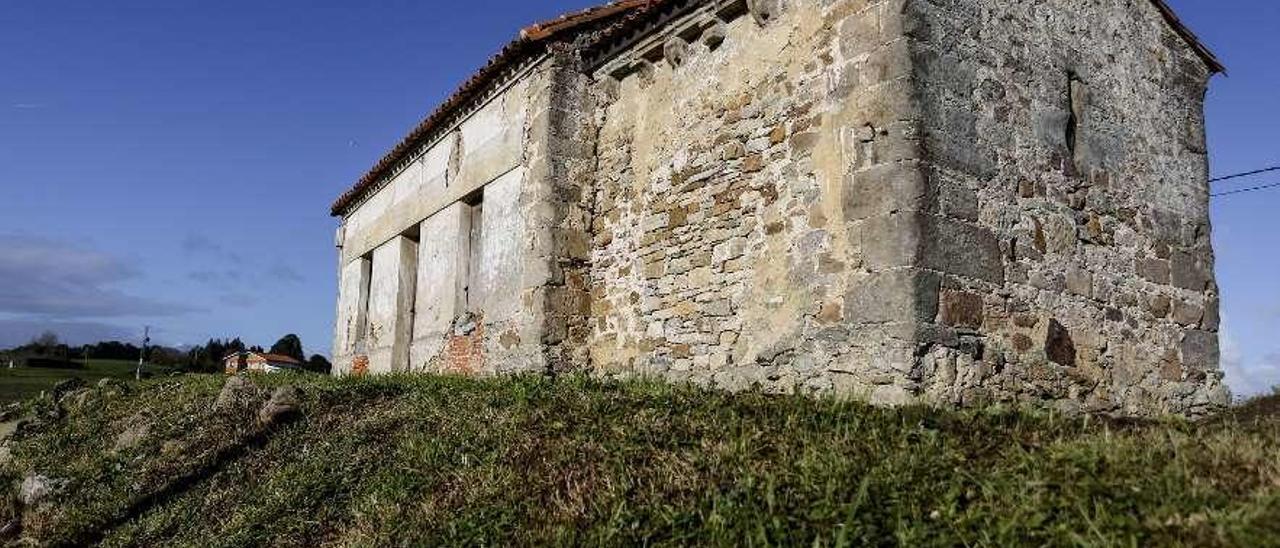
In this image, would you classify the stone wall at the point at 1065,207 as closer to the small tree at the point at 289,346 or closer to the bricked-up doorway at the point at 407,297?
the bricked-up doorway at the point at 407,297

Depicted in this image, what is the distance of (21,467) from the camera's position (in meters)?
8.87

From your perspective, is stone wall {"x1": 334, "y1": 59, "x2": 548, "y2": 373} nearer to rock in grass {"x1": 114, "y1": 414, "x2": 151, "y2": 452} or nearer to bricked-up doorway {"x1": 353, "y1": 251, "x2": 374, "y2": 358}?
bricked-up doorway {"x1": 353, "y1": 251, "x2": 374, "y2": 358}

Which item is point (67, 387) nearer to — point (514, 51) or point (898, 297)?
point (514, 51)

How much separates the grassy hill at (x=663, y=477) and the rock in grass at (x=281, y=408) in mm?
121

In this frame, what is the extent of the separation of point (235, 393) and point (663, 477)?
252 inches

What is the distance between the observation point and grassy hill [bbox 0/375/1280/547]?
11.8ft

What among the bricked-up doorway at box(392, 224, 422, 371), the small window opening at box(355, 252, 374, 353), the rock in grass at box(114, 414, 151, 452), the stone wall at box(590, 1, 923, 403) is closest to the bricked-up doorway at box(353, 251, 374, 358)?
the small window opening at box(355, 252, 374, 353)

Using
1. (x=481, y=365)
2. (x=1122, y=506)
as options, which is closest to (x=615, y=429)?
(x=1122, y=506)

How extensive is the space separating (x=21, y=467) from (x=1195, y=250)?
12035 mm

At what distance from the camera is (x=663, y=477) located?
4516 millimetres

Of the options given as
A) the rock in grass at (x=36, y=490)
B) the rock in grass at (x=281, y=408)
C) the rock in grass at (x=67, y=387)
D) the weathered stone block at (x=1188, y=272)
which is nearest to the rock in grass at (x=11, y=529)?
the rock in grass at (x=36, y=490)

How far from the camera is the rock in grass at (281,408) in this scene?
25.8ft

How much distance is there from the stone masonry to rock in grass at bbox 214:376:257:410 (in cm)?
256

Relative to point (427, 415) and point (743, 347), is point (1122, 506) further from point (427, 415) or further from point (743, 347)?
point (427, 415)
